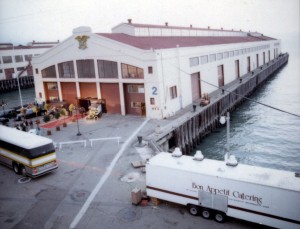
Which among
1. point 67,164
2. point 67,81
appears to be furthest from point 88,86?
point 67,164

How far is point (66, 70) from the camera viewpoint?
4222 centimetres

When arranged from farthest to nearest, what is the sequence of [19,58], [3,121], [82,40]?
[19,58] → [82,40] → [3,121]

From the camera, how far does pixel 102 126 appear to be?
34031 millimetres

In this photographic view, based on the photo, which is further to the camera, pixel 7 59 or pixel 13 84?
pixel 13 84

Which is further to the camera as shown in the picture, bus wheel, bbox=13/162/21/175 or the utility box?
bus wheel, bbox=13/162/21/175

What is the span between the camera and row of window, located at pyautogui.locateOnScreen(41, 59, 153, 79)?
36125 millimetres

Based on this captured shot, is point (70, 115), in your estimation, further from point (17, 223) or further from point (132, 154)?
point (17, 223)

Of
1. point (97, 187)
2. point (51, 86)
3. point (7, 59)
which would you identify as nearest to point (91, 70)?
point (51, 86)

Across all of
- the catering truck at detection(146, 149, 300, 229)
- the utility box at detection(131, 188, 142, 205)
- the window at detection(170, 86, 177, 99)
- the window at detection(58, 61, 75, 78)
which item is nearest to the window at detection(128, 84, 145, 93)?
the window at detection(170, 86, 177, 99)

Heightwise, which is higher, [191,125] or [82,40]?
[82,40]

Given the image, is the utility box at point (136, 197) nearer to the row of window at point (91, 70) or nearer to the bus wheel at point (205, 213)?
the bus wheel at point (205, 213)

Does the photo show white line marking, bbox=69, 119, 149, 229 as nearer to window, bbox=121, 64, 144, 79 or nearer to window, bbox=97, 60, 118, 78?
window, bbox=121, 64, 144, 79

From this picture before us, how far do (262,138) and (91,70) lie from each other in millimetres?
24695

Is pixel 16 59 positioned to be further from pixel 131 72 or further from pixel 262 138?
pixel 262 138
